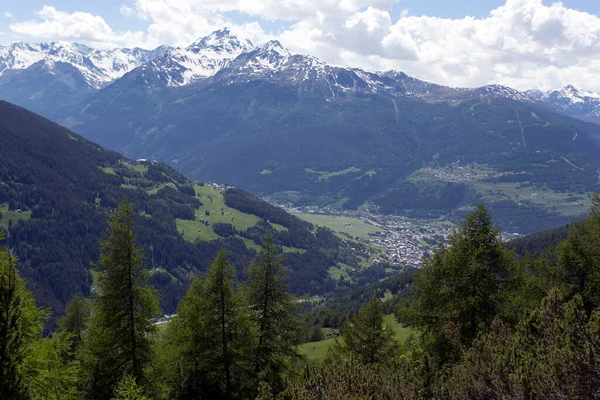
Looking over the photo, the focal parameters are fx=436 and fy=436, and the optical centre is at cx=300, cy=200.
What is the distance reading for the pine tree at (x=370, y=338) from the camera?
33062 mm

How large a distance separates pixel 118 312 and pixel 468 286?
21556 mm

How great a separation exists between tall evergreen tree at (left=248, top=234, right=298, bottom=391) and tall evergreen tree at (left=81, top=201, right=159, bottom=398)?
7.03m

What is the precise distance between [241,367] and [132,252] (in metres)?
10.3

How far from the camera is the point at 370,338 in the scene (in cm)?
3372

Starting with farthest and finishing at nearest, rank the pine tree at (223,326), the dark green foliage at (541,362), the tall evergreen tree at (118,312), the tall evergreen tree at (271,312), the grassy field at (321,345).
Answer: the grassy field at (321,345)
the tall evergreen tree at (271,312)
the pine tree at (223,326)
the tall evergreen tree at (118,312)
the dark green foliage at (541,362)

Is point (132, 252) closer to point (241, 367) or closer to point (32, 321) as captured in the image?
point (241, 367)

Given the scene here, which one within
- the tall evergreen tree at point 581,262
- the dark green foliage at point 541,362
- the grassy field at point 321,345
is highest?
the tall evergreen tree at point 581,262

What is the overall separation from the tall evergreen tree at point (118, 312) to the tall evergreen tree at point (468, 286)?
56.7 feet

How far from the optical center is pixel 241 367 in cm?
2866

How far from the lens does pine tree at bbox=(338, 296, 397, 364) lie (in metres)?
33.1

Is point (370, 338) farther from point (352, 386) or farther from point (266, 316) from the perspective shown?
point (352, 386)

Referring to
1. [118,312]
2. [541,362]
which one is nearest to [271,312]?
[118,312]

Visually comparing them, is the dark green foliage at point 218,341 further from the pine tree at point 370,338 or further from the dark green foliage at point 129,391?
the pine tree at point 370,338

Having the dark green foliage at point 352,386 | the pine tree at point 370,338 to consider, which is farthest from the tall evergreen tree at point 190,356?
the dark green foliage at point 352,386
